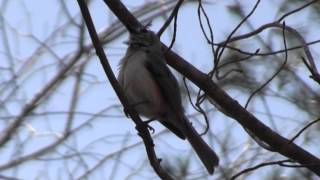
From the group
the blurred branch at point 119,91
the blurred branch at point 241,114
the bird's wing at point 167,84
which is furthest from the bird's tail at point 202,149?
the blurred branch at point 119,91

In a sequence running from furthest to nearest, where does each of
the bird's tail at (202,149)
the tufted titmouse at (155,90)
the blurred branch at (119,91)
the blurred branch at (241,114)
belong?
the tufted titmouse at (155,90) → the bird's tail at (202,149) → the blurred branch at (241,114) → the blurred branch at (119,91)

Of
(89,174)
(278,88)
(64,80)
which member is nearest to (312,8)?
(278,88)

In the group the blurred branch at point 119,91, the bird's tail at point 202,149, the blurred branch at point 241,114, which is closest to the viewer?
the blurred branch at point 119,91

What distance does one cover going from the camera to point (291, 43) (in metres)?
4.69

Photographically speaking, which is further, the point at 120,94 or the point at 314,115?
the point at 314,115

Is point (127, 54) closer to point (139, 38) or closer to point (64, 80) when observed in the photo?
point (139, 38)

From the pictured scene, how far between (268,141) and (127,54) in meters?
1.30

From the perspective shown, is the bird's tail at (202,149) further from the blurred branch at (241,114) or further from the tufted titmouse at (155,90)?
the blurred branch at (241,114)

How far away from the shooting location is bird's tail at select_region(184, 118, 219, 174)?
385 centimetres

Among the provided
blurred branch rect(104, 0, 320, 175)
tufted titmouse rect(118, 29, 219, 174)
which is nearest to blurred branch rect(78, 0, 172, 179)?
blurred branch rect(104, 0, 320, 175)

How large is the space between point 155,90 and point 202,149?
0.43m

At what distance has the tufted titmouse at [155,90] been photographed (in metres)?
4.09

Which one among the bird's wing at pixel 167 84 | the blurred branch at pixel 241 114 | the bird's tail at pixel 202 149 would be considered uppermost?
the blurred branch at pixel 241 114

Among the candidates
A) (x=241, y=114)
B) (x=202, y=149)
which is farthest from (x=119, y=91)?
(x=202, y=149)
